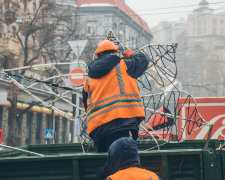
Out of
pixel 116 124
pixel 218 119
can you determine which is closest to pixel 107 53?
pixel 116 124

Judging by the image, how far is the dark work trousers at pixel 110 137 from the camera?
175 inches

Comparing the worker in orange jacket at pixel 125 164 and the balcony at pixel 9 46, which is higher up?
the balcony at pixel 9 46

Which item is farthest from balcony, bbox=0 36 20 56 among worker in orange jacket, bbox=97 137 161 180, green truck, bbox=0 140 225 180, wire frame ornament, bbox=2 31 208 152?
worker in orange jacket, bbox=97 137 161 180

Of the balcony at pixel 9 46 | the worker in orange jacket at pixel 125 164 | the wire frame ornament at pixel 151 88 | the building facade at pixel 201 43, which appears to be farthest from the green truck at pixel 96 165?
the building facade at pixel 201 43

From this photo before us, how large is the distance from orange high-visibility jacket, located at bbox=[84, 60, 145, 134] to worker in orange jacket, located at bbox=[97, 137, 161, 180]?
1.08 metres

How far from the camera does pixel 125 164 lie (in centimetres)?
327

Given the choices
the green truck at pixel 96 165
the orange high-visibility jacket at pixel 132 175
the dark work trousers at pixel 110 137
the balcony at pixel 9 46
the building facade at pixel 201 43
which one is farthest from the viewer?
the building facade at pixel 201 43

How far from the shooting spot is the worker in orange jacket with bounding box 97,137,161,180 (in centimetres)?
318

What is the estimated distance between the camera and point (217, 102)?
1098 cm

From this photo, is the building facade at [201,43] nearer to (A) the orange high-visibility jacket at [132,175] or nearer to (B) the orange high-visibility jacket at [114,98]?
(B) the orange high-visibility jacket at [114,98]

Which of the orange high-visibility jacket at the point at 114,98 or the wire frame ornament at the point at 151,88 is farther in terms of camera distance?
the wire frame ornament at the point at 151,88

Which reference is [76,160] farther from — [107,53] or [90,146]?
[90,146]

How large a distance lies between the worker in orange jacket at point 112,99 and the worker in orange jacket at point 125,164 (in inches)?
40.7

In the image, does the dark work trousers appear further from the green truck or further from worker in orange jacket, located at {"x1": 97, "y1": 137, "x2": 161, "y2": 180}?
worker in orange jacket, located at {"x1": 97, "y1": 137, "x2": 161, "y2": 180}
